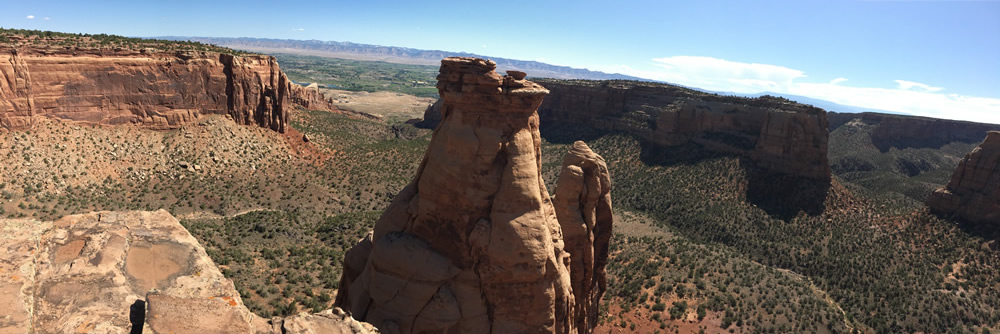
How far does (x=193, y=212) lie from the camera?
40406 mm

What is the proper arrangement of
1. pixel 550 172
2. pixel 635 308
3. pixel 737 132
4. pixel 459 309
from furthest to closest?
pixel 550 172, pixel 737 132, pixel 635 308, pixel 459 309

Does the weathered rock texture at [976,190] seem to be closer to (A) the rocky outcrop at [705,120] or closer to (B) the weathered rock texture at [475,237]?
(A) the rocky outcrop at [705,120]

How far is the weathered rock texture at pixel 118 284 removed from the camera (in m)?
7.24

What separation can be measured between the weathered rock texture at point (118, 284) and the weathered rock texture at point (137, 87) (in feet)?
139

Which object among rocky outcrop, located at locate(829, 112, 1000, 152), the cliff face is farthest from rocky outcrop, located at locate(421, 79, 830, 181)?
rocky outcrop, located at locate(829, 112, 1000, 152)

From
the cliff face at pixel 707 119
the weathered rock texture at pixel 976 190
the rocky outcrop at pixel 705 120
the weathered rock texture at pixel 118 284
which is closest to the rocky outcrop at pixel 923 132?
the rocky outcrop at pixel 705 120

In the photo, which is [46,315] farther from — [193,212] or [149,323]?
[193,212]

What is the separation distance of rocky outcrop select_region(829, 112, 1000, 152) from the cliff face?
77366mm

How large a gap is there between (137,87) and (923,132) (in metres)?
160

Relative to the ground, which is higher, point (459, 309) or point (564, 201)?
point (564, 201)

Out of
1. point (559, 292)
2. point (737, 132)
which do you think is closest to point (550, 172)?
point (737, 132)

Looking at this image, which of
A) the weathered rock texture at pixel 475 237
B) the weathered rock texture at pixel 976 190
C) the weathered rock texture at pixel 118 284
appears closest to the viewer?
the weathered rock texture at pixel 118 284

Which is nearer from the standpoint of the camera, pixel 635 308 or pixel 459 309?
pixel 459 309

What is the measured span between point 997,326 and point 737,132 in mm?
33788
